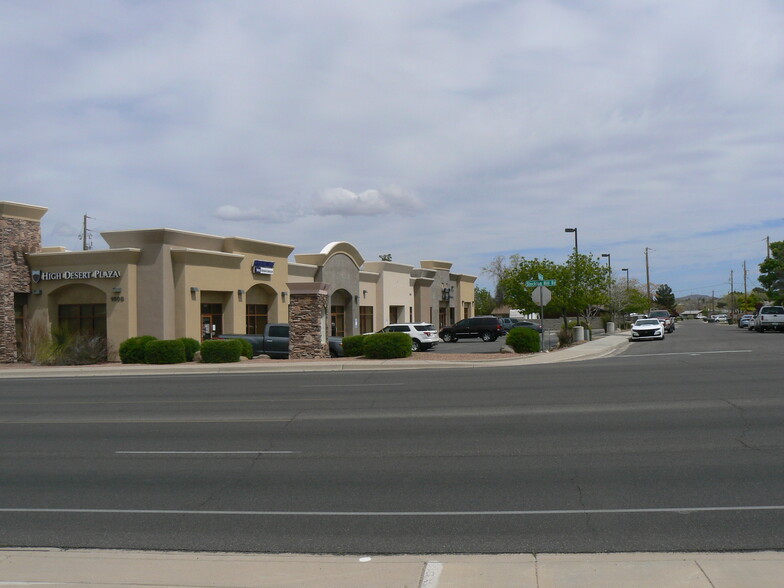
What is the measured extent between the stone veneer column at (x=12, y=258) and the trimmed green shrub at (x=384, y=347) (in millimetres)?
16643

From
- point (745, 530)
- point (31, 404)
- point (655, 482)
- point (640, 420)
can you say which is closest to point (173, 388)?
point (31, 404)

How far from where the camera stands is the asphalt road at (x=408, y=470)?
283 inches

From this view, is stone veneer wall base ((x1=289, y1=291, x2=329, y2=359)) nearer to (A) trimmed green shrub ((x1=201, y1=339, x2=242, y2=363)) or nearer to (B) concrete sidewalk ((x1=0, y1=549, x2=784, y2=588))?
(A) trimmed green shrub ((x1=201, y1=339, x2=242, y2=363))

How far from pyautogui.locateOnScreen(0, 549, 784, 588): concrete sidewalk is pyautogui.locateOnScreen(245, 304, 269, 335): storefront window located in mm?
34726

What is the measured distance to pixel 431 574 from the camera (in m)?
6.07

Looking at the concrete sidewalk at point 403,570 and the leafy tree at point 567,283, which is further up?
the leafy tree at point 567,283

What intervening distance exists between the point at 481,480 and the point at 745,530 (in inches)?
122

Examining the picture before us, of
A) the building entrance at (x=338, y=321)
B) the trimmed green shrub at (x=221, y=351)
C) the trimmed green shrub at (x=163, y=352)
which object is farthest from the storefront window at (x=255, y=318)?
the trimmed green shrub at (x=221, y=351)

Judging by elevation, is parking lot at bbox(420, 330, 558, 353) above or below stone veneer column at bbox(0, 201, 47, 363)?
below

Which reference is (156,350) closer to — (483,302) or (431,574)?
(431,574)

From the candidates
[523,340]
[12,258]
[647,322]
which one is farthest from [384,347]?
[647,322]

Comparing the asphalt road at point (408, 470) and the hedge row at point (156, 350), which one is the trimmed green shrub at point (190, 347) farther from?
the asphalt road at point (408, 470)

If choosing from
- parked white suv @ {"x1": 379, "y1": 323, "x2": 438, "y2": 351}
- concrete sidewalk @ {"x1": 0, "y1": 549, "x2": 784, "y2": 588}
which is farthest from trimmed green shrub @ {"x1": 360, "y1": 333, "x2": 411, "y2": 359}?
concrete sidewalk @ {"x1": 0, "y1": 549, "x2": 784, "y2": 588}

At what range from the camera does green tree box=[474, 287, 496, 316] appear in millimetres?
101562
